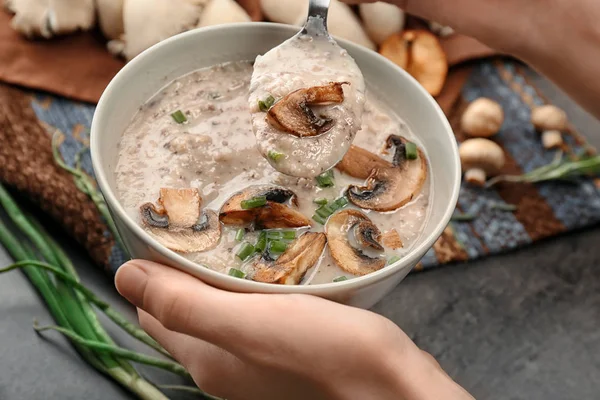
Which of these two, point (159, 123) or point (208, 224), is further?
point (159, 123)

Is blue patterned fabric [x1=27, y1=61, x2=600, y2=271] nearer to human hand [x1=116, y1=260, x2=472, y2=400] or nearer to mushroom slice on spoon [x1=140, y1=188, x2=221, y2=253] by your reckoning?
mushroom slice on spoon [x1=140, y1=188, x2=221, y2=253]

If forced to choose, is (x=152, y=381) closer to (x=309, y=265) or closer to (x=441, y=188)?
(x=309, y=265)

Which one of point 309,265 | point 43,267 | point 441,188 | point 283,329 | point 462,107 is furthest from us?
point 462,107

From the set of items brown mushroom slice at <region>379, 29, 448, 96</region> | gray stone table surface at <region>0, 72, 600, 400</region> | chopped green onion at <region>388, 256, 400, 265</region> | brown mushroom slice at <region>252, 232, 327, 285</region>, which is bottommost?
gray stone table surface at <region>0, 72, 600, 400</region>

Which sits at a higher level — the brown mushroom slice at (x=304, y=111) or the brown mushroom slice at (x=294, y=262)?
the brown mushroom slice at (x=304, y=111)

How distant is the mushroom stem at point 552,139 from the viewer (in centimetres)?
188

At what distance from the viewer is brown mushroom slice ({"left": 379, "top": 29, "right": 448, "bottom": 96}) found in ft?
6.31

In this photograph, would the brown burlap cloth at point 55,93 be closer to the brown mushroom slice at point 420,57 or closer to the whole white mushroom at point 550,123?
the brown mushroom slice at point 420,57

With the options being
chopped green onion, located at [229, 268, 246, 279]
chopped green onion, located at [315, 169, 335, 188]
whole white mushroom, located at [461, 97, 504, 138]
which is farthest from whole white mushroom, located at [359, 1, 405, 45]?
chopped green onion, located at [229, 268, 246, 279]

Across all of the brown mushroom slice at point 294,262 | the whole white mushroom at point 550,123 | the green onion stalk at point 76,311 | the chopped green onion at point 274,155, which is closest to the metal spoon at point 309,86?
the chopped green onion at point 274,155

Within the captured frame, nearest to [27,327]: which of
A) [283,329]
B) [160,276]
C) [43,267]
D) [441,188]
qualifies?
[43,267]

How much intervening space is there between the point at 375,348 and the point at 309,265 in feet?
0.74

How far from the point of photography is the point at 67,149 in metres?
1.67

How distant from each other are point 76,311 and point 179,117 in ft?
1.50
